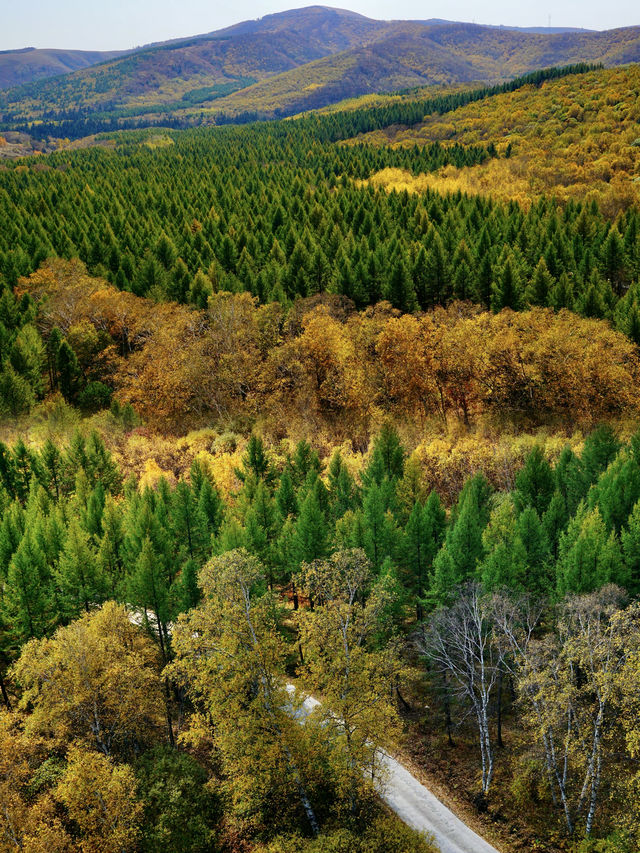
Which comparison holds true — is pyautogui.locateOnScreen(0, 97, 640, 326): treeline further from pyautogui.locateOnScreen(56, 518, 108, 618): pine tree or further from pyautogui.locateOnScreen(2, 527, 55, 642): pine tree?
pyautogui.locateOnScreen(2, 527, 55, 642): pine tree

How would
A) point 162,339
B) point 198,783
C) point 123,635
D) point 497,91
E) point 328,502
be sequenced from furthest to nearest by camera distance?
point 497,91
point 162,339
point 328,502
point 123,635
point 198,783

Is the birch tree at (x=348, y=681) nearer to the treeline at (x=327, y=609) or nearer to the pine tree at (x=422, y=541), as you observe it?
the treeline at (x=327, y=609)

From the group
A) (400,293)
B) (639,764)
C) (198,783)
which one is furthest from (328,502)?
(400,293)

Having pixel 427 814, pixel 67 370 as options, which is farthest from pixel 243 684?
pixel 67 370

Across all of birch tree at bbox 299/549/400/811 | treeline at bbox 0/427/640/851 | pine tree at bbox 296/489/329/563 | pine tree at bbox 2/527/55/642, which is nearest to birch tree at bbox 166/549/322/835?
treeline at bbox 0/427/640/851

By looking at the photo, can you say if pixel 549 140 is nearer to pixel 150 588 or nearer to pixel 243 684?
pixel 150 588

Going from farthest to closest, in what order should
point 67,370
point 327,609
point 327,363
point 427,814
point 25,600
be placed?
point 67,370, point 327,363, point 25,600, point 427,814, point 327,609

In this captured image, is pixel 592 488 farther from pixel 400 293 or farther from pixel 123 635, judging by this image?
pixel 400 293
